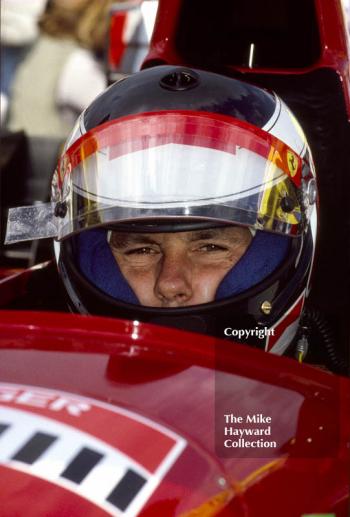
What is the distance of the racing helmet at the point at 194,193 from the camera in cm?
171

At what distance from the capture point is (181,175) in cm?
172

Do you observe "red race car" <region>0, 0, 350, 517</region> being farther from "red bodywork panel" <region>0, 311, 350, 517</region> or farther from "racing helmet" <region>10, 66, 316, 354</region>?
"racing helmet" <region>10, 66, 316, 354</region>

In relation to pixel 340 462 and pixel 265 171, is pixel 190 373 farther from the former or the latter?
pixel 265 171

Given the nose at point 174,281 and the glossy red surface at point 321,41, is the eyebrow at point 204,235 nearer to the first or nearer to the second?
the nose at point 174,281

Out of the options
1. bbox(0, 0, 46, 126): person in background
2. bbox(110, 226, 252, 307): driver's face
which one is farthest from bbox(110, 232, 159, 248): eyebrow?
bbox(0, 0, 46, 126): person in background

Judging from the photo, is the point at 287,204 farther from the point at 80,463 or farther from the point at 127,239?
the point at 80,463

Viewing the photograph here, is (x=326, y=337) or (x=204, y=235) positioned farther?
(x=326, y=337)

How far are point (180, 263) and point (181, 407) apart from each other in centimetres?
59

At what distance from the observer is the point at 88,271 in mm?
1895

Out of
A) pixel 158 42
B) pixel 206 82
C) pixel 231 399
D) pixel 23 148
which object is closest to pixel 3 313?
pixel 231 399

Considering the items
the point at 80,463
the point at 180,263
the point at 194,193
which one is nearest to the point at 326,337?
the point at 180,263

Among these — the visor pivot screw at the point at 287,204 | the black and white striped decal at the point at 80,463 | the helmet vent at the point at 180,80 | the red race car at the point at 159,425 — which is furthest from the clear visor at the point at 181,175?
the black and white striped decal at the point at 80,463

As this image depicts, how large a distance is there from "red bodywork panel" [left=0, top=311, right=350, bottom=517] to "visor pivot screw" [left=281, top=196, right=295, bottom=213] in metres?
0.50

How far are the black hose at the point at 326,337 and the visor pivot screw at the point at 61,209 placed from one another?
1.81ft
